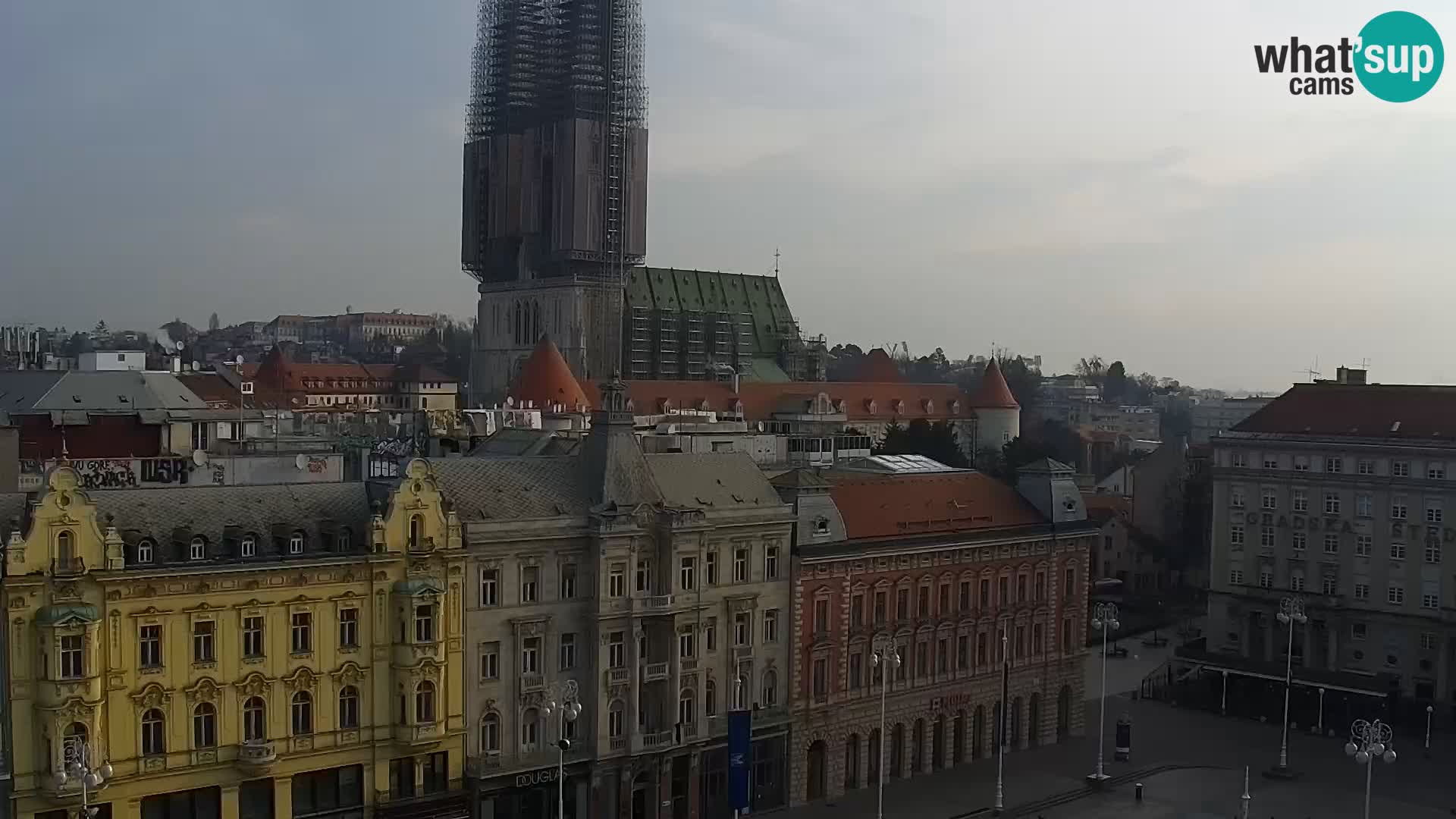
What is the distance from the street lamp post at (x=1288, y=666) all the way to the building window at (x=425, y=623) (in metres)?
41.0

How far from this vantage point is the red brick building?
7000 centimetres

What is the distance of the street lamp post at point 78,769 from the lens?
4634cm

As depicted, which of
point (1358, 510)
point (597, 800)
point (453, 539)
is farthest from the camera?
point (1358, 510)

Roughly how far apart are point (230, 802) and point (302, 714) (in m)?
3.77

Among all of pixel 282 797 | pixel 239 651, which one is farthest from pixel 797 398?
pixel 239 651

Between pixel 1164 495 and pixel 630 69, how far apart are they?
245 feet

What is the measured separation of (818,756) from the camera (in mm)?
70250

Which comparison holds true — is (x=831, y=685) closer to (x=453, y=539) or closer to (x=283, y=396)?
(x=453, y=539)

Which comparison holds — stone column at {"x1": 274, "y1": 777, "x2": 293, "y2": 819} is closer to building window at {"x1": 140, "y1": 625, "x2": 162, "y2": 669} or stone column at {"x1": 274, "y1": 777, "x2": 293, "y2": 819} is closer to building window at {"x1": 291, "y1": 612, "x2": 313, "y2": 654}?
building window at {"x1": 291, "y1": 612, "x2": 313, "y2": 654}

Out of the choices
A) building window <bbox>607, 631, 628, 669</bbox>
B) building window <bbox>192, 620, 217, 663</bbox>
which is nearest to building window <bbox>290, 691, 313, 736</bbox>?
building window <bbox>192, 620, 217, 663</bbox>

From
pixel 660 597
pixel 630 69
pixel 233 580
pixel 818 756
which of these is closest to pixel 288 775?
pixel 233 580

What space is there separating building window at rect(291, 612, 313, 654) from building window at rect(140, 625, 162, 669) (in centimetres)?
462

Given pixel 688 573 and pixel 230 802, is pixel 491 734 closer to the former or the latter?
pixel 230 802

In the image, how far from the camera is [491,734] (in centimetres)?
5931
